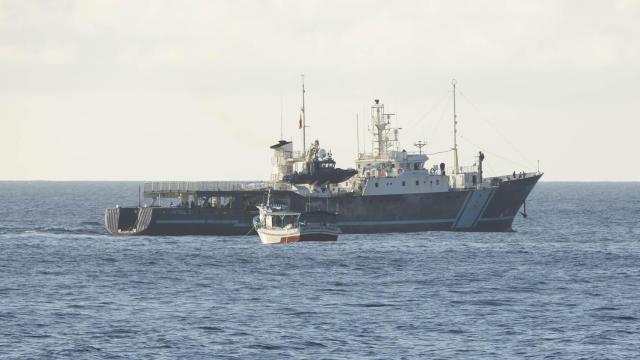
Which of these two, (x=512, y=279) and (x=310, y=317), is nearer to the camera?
(x=310, y=317)

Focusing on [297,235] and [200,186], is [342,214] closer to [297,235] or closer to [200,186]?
[297,235]

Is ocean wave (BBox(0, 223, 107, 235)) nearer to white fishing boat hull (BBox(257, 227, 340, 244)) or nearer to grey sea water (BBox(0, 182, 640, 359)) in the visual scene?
grey sea water (BBox(0, 182, 640, 359))

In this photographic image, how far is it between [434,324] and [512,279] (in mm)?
20837

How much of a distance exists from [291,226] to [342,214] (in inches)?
403

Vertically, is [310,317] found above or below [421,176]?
below

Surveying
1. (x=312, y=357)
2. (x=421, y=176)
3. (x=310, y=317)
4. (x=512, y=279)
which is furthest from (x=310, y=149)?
(x=312, y=357)

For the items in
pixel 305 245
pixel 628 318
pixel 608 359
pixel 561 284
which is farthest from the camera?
pixel 305 245

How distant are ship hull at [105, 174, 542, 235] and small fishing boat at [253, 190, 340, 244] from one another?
457 cm

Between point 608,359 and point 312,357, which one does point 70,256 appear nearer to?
point 312,357

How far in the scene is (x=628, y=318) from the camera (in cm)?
6619

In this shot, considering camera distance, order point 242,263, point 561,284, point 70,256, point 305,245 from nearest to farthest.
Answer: point 561,284 → point 242,263 → point 70,256 → point 305,245

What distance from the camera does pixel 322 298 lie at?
245 ft

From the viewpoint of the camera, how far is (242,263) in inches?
3755

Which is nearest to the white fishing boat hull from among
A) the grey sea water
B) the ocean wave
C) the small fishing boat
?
the small fishing boat
